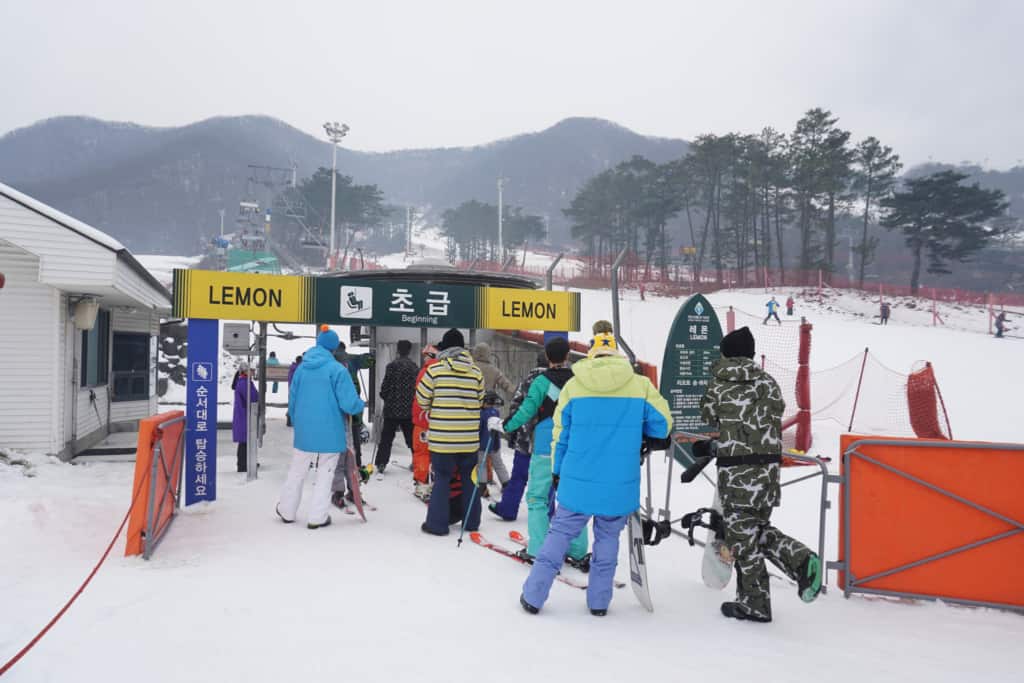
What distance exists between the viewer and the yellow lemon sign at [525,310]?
10.4 metres

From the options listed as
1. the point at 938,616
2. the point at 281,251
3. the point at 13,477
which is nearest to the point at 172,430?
the point at 13,477

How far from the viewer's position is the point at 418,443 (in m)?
7.62

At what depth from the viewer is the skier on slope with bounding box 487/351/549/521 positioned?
532cm

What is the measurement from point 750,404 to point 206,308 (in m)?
6.90

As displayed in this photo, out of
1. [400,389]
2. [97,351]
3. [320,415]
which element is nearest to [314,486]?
[320,415]

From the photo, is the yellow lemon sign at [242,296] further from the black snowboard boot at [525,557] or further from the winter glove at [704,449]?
the winter glove at [704,449]

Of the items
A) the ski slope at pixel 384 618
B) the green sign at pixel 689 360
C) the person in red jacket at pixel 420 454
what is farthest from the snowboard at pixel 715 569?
the person in red jacket at pixel 420 454

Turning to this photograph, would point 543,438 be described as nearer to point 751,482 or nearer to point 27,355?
point 751,482

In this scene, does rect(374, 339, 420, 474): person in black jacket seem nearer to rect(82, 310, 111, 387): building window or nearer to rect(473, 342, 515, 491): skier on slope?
rect(473, 342, 515, 491): skier on slope

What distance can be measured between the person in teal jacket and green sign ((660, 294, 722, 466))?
8.35 ft

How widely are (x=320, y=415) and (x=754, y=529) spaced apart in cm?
413

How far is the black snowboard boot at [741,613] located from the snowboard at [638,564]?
1.63 feet

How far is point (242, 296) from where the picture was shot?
838 centimetres

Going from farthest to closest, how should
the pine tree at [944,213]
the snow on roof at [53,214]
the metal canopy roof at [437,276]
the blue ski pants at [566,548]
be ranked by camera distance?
the pine tree at [944,213] < the metal canopy roof at [437,276] < the snow on roof at [53,214] < the blue ski pants at [566,548]
